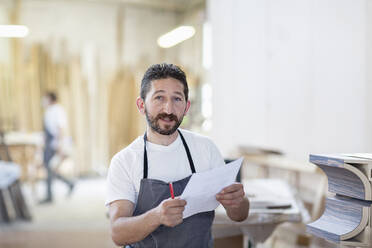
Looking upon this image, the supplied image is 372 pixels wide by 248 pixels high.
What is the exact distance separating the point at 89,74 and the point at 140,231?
302 inches

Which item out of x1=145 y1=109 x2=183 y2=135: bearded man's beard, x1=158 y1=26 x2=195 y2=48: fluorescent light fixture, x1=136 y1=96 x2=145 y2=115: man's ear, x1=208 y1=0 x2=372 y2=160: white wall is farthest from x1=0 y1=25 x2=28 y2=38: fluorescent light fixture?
x1=145 y1=109 x2=183 y2=135: bearded man's beard

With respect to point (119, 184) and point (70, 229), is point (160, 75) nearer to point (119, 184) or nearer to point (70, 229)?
point (119, 184)

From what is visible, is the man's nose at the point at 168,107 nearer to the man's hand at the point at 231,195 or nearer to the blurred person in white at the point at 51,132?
the man's hand at the point at 231,195

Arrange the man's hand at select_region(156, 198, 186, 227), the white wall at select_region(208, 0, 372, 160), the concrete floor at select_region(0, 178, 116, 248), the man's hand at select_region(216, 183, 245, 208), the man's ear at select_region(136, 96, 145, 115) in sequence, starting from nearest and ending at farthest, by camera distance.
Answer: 1. the man's hand at select_region(156, 198, 186, 227)
2. the man's hand at select_region(216, 183, 245, 208)
3. the man's ear at select_region(136, 96, 145, 115)
4. the white wall at select_region(208, 0, 372, 160)
5. the concrete floor at select_region(0, 178, 116, 248)

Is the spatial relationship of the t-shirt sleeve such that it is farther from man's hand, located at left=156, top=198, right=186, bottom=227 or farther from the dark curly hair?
the dark curly hair

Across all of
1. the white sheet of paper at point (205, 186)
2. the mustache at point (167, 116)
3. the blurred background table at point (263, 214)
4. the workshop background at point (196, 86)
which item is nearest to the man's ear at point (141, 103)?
the mustache at point (167, 116)

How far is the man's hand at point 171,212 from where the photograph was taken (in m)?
1.50

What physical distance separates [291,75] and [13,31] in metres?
6.34

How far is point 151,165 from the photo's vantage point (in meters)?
1.74

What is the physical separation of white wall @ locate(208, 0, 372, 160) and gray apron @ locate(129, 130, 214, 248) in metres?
1.79

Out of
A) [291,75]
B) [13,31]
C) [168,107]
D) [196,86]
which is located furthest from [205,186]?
[13,31]

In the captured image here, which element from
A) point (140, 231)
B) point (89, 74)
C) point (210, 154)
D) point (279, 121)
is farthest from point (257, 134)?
point (89, 74)

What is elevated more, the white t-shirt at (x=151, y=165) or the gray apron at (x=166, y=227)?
the white t-shirt at (x=151, y=165)

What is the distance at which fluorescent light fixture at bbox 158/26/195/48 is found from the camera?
26.9 ft
